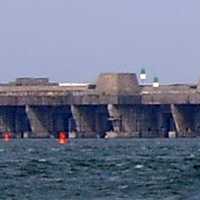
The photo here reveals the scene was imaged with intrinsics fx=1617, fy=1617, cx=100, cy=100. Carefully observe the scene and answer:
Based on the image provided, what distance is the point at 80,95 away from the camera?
191625 millimetres

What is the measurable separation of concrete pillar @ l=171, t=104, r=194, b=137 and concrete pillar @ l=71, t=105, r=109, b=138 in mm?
9451

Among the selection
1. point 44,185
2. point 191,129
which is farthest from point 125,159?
point 191,129

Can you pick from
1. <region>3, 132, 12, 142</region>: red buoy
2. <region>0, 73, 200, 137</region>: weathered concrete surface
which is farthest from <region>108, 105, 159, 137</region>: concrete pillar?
<region>3, 132, 12, 142</region>: red buoy

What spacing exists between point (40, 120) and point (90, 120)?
613cm

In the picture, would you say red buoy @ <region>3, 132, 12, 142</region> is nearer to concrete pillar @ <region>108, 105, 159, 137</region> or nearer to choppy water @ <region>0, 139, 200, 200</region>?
concrete pillar @ <region>108, 105, 159, 137</region>

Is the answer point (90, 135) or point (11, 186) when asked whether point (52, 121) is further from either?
point (11, 186)

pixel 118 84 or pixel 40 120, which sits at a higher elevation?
pixel 118 84

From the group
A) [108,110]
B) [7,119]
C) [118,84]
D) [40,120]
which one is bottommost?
[40,120]

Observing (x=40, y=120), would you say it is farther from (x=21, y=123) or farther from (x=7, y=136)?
→ (x=7, y=136)

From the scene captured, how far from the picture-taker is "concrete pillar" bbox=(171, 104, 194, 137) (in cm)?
18675

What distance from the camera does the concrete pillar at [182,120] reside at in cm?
18675

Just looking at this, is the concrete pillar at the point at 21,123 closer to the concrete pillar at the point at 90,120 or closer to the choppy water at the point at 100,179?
the concrete pillar at the point at 90,120

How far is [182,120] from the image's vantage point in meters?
188

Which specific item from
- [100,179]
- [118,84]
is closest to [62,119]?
[118,84]
